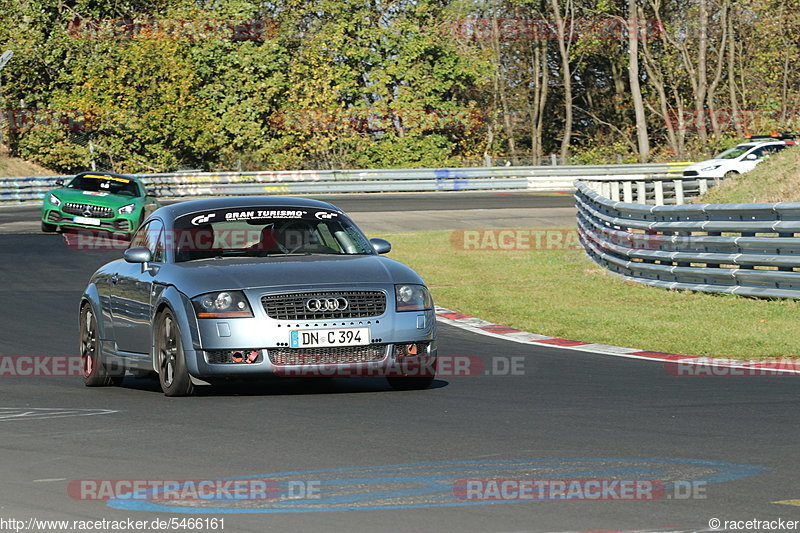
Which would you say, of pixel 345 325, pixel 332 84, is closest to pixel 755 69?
pixel 332 84

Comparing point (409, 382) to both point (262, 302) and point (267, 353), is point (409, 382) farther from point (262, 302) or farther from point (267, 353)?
point (262, 302)

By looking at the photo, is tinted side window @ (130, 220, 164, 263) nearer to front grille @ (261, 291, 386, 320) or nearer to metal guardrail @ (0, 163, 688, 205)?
front grille @ (261, 291, 386, 320)

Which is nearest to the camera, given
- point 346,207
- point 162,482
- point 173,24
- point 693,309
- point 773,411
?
point 162,482

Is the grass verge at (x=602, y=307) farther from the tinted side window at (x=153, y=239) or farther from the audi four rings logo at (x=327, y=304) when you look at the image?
the tinted side window at (x=153, y=239)

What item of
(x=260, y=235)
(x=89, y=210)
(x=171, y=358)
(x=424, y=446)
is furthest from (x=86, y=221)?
(x=424, y=446)

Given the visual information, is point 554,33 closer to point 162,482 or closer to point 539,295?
point 539,295

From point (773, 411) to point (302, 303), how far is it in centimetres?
311

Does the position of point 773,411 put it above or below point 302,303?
below

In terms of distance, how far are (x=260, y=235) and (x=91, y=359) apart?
185 cm

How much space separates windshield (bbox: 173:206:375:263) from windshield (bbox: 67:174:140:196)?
17462mm

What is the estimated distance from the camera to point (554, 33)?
62.5 m

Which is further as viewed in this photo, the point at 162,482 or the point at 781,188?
the point at 781,188

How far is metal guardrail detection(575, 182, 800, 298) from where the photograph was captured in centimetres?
1541

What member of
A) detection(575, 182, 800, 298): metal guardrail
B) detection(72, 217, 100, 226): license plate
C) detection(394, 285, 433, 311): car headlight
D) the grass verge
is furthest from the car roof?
detection(72, 217, 100, 226): license plate
